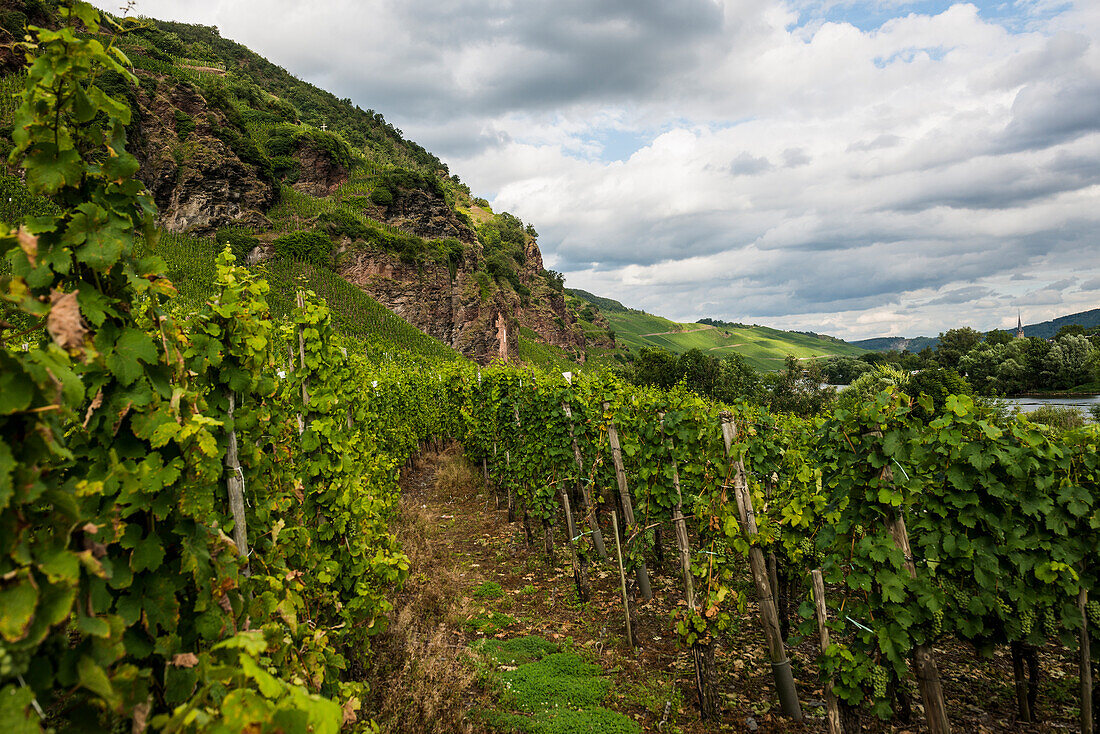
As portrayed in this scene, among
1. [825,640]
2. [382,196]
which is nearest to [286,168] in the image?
[382,196]

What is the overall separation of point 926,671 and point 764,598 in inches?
55.7

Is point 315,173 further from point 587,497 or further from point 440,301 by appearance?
point 587,497

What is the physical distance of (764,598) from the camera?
5168mm

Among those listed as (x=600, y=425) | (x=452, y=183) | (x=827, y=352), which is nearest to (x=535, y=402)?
(x=600, y=425)

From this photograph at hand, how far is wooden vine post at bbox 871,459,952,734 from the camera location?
14.1 feet

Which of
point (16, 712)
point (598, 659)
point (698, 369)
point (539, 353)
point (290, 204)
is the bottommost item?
point (598, 659)

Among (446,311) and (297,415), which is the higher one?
(446,311)

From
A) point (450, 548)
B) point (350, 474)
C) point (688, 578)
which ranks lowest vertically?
point (450, 548)

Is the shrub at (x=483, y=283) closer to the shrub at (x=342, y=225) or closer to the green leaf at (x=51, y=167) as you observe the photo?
the shrub at (x=342, y=225)

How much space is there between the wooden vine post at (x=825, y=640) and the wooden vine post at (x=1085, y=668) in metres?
2.31

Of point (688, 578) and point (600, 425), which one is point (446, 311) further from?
point (688, 578)

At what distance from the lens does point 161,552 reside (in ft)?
6.66

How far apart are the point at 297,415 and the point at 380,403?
1009cm

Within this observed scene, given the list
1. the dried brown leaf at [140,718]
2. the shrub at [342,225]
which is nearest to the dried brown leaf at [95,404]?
the dried brown leaf at [140,718]
